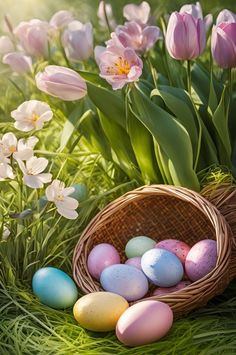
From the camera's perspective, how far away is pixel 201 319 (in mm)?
1803

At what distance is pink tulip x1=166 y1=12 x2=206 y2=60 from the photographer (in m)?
1.84

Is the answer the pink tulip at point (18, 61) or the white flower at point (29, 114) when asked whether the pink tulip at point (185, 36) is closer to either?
the white flower at point (29, 114)

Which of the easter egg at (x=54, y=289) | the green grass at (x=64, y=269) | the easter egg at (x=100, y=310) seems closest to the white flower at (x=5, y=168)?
Answer: the green grass at (x=64, y=269)

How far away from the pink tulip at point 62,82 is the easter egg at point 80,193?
0.26 m

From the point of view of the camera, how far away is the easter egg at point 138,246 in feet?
6.33

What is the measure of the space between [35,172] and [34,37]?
2.01 feet

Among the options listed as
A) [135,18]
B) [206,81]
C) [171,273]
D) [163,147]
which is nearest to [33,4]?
[135,18]

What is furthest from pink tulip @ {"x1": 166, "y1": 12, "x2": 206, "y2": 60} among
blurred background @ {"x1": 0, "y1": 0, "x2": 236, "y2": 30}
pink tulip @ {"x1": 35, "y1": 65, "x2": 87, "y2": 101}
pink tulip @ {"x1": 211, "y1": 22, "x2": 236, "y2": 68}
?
blurred background @ {"x1": 0, "y1": 0, "x2": 236, "y2": 30}

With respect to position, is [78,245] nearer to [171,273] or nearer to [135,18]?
[171,273]

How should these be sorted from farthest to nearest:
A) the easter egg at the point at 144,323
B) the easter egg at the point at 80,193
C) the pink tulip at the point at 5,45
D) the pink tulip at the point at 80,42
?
the pink tulip at the point at 5,45 < the pink tulip at the point at 80,42 < the easter egg at the point at 80,193 < the easter egg at the point at 144,323

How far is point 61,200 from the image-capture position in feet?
6.09

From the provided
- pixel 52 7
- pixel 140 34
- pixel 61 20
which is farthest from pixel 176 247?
pixel 52 7

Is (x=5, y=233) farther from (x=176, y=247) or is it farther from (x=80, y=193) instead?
(x=176, y=247)

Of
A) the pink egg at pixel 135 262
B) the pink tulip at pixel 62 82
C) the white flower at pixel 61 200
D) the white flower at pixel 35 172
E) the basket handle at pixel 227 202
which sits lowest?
the pink egg at pixel 135 262
